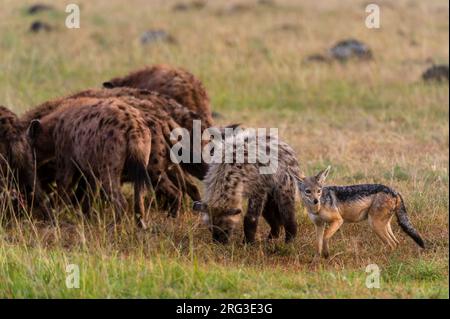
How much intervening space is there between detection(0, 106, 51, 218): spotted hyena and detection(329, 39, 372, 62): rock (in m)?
9.82

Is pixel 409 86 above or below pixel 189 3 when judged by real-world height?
below

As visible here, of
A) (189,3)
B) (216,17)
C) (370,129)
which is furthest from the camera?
(189,3)

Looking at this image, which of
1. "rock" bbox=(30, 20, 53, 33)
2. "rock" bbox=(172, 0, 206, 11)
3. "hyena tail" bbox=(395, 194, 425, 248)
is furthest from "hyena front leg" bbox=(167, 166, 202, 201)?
"rock" bbox=(172, 0, 206, 11)

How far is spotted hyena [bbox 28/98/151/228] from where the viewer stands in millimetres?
8250

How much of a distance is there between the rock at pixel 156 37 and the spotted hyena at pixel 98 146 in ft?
33.1

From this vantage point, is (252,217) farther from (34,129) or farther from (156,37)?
(156,37)

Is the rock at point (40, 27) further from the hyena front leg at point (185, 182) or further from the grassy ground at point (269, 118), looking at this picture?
the hyena front leg at point (185, 182)

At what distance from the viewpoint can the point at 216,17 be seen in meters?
22.4

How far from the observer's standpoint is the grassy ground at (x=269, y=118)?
6.62 meters

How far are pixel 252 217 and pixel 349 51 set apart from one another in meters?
10.4
